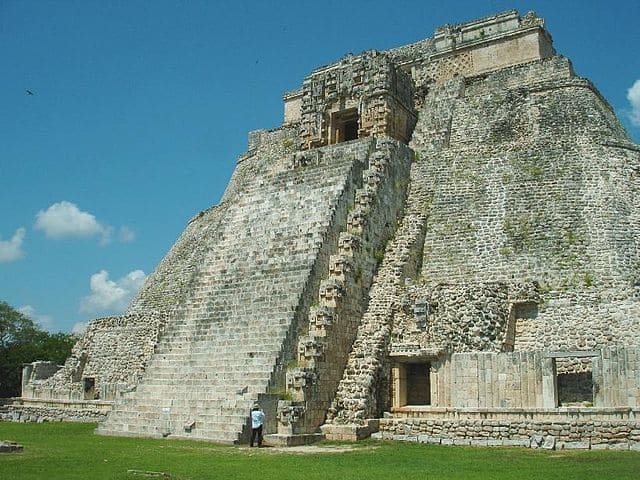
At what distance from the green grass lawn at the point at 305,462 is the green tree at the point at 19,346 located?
71.6ft

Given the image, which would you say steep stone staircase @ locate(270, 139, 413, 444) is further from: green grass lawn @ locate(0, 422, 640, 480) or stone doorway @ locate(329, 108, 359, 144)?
stone doorway @ locate(329, 108, 359, 144)

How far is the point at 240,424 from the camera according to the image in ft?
50.8

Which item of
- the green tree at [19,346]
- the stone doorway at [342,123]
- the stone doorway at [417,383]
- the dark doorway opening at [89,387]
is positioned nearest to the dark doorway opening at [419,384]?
the stone doorway at [417,383]

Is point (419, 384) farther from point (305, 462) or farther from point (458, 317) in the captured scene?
point (305, 462)

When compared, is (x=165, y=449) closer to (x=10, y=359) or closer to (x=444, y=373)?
(x=444, y=373)

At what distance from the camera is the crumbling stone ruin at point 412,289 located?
52.1 ft

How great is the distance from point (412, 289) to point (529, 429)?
5.25 m

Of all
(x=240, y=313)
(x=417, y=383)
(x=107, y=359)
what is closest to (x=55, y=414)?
(x=107, y=359)

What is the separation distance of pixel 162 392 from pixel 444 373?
6488 millimetres

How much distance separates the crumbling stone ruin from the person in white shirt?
1.50ft

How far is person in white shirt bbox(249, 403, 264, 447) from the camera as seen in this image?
14.7 metres

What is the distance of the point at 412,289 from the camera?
1908 cm

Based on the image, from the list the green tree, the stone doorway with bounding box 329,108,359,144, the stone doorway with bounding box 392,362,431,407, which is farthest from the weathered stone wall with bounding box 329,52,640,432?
the green tree

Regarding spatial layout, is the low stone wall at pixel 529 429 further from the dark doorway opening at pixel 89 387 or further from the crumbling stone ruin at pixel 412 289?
the dark doorway opening at pixel 89 387
